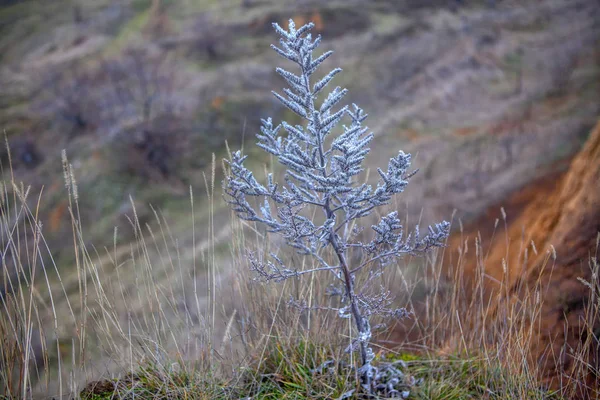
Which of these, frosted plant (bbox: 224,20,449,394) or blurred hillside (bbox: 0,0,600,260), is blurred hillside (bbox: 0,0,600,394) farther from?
frosted plant (bbox: 224,20,449,394)

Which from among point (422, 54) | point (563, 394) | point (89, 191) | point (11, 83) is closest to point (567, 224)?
point (563, 394)

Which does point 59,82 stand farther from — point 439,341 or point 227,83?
point 439,341

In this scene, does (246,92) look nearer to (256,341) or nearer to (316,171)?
(256,341)

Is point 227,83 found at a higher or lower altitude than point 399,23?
lower

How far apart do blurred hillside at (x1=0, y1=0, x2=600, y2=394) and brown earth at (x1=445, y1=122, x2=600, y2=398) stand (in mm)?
413

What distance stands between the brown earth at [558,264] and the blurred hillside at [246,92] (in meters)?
0.41

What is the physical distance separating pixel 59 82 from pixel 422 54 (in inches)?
85.8

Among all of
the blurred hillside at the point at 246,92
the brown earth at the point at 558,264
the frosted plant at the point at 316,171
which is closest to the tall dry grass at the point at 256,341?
the brown earth at the point at 558,264

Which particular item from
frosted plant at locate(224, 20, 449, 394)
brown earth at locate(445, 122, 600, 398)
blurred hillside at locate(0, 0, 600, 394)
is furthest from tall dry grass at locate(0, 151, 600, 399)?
blurred hillside at locate(0, 0, 600, 394)

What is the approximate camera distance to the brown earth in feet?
5.38

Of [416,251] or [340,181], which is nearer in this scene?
[340,181]

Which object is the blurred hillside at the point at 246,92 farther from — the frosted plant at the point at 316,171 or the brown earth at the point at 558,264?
the frosted plant at the point at 316,171

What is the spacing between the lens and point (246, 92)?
320cm

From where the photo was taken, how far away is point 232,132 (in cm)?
305
